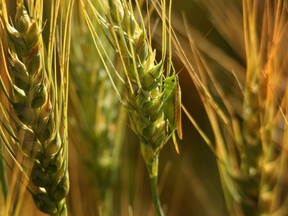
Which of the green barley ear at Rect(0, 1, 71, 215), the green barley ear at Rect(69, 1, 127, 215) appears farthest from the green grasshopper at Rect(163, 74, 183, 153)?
the green barley ear at Rect(69, 1, 127, 215)

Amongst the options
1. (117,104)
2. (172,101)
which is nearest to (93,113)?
(117,104)

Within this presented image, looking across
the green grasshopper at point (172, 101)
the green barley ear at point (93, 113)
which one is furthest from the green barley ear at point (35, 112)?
the green barley ear at point (93, 113)

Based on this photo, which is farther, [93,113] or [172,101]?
[93,113]

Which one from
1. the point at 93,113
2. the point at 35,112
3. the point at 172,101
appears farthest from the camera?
the point at 93,113

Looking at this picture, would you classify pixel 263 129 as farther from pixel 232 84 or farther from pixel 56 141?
pixel 232 84

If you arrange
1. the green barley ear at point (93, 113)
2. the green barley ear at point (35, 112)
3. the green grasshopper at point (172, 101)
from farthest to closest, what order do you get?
1. the green barley ear at point (93, 113)
2. the green grasshopper at point (172, 101)
3. the green barley ear at point (35, 112)

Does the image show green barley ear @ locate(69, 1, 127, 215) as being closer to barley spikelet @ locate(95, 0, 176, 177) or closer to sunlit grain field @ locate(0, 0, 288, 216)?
sunlit grain field @ locate(0, 0, 288, 216)

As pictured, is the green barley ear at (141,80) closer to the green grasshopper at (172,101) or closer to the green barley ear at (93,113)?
the green grasshopper at (172,101)

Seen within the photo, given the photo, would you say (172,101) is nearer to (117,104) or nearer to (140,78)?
(140,78)
